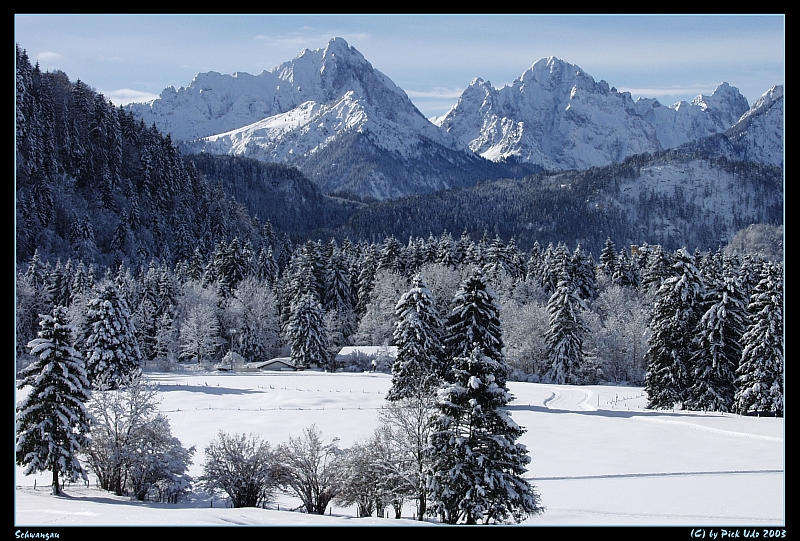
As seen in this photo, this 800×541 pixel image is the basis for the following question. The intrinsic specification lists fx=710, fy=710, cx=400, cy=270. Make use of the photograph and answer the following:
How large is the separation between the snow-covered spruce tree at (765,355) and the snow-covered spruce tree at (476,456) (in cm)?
2844

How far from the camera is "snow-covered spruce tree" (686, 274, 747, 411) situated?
168 ft

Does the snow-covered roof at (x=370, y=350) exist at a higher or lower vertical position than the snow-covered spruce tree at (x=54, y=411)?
lower

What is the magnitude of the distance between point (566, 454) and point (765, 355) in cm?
1692

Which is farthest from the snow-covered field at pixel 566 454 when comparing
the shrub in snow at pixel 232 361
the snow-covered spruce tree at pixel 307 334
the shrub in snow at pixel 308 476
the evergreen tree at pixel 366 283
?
the evergreen tree at pixel 366 283

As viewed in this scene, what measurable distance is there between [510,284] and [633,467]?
60.3 m

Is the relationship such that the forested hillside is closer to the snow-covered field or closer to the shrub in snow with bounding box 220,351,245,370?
the shrub in snow with bounding box 220,351,245,370

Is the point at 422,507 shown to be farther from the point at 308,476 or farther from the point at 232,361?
the point at 232,361

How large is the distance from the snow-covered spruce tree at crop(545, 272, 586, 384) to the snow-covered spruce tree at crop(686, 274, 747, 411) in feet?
66.5

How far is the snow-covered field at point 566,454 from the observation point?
2511 centimetres

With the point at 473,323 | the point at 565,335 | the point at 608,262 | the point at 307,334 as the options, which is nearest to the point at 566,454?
the point at 473,323

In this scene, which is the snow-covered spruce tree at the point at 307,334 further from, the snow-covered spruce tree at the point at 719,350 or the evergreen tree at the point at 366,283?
the snow-covered spruce tree at the point at 719,350
